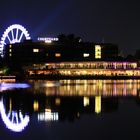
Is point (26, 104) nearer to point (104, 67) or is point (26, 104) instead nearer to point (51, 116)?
point (51, 116)

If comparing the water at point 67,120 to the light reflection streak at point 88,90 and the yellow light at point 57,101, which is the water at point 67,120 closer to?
the yellow light at point 57,101

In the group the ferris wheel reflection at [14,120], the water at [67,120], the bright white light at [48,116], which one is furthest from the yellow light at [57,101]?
the ferris wheel reflection at [14,120]

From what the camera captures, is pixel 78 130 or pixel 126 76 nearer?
pixel 78 130

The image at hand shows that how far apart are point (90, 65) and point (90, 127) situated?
300 ft

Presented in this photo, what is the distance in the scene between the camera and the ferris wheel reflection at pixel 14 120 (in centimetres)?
2283

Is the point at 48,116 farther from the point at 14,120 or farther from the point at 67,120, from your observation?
the point at 14,120

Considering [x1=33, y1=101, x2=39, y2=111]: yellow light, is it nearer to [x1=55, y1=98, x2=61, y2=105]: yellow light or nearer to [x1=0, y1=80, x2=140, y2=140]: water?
[x1=0, y1=80, x2=140, y2=140]: water

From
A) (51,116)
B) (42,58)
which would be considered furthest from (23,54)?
(51,116)

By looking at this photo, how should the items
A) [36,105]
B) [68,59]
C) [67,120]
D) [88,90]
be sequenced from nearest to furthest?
[67,120], [36,105], [88,90], [68,59]

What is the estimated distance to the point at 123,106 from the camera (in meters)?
33.8

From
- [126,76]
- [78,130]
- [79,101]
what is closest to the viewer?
[78,130]

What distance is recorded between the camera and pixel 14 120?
83.0 ft

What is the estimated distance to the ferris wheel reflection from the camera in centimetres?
2283

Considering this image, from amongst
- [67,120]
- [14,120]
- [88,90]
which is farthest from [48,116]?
[88,90]
